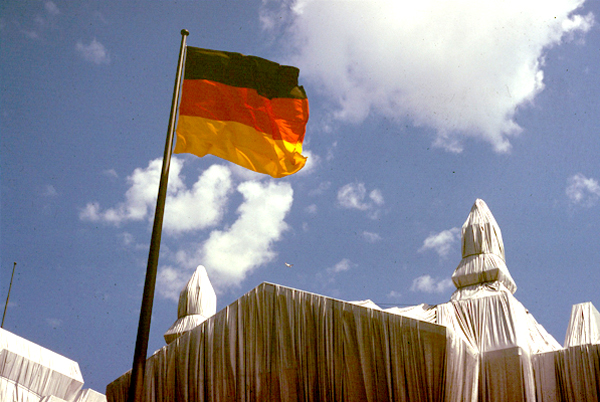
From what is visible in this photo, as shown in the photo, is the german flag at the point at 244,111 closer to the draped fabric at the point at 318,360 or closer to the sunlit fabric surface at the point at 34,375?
the draped fabric at the point at 318,360

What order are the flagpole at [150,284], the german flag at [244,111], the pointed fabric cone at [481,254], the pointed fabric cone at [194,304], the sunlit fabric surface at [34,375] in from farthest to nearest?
the pointed fabric cone at [194,304]
the sunlit fabric surface at [34,375]
the pointed fabric cone at [481,254]
the german flag at [244,111]
the flagpole at [150,284]

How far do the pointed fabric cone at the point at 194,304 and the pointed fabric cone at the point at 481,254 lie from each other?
1263 centimetres

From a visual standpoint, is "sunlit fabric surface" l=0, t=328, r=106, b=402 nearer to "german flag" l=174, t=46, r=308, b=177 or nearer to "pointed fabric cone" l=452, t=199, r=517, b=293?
"german flag" l=174, t=46, r=308, b=177

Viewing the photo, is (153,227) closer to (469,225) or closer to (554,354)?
(554,354)

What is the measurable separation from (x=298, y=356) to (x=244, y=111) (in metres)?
6.16

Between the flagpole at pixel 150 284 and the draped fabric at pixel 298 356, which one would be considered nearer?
the flagpole at pixel 150 284

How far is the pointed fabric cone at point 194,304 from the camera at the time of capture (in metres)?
27.5

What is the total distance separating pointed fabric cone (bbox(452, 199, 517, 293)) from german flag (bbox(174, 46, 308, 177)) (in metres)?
11.4

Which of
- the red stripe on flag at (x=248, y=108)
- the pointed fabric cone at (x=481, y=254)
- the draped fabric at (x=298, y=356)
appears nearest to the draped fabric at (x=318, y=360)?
the draped fabric at (x=298, y=356)

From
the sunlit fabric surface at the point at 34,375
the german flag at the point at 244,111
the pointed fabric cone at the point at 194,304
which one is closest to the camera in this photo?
the german flag at the point at 244,111

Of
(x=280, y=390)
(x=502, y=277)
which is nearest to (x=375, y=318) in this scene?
(x=280, y=390)

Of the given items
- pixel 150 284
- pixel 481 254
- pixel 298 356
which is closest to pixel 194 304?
pixel 481 254

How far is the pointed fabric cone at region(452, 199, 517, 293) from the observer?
2098 centimetres

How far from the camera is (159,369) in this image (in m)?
14.3
